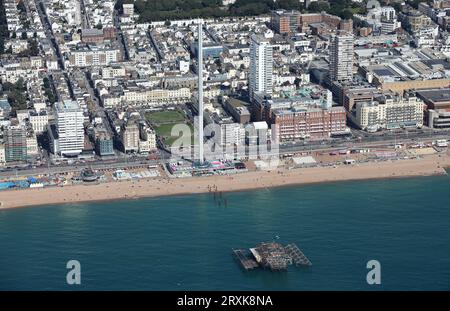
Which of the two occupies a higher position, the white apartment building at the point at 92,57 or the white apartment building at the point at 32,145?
the white apartment building at the point at 92,57

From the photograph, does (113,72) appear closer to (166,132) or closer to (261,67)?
(166,132)

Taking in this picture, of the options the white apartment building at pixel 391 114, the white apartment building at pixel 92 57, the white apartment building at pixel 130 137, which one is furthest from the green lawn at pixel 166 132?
the white apartment building at pixel 92 57

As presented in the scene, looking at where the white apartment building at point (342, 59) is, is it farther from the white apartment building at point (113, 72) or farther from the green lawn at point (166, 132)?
the white apartment building at point (113, 72)

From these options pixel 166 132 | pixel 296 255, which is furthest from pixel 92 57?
pixel 296 255

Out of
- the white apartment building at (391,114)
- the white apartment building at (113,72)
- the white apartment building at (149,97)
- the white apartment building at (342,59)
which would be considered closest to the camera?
the white apartment building at (391,114)

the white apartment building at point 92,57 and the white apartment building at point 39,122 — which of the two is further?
the white apartment building at point 92,57

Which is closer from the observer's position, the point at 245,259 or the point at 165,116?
the point at 245,259
